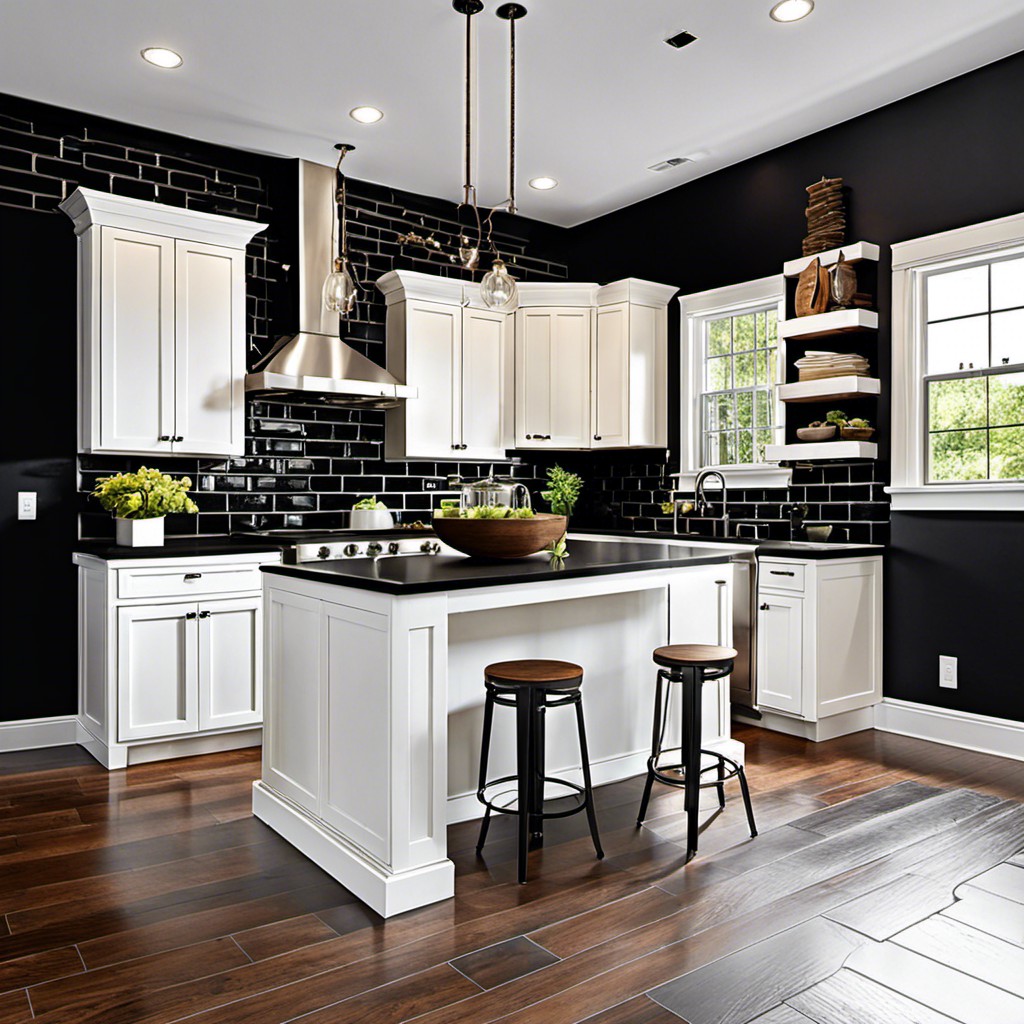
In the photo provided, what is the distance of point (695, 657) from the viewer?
2.95 meters

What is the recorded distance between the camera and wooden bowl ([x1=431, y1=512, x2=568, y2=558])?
118 inches

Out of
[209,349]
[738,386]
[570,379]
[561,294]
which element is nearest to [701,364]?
[738,386]

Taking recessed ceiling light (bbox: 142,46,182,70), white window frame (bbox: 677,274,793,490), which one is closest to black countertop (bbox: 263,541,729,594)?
white window frame (bbox: 677,274,793,490)

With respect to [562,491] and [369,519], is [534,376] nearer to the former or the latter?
[562,491]

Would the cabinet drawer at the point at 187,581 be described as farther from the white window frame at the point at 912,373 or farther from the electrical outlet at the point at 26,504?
the white window frame at the point at 912,373

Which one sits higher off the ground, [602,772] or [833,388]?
[833,388]

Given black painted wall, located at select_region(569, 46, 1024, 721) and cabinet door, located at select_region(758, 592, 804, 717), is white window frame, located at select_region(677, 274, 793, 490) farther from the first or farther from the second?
cabinet door, located at select_region(758, 592, 804, 717)

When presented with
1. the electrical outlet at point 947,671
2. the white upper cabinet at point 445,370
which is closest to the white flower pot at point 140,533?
the white upper cabinet at point 445,370

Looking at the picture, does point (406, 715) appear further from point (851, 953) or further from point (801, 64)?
point (801, 64)

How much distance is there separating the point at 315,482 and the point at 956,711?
146 inches

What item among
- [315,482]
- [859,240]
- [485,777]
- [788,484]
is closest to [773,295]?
[859,240]

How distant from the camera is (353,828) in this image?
2.64 metres

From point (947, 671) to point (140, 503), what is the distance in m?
3.96

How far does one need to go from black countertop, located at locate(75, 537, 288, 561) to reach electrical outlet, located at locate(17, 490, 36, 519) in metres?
0.26
